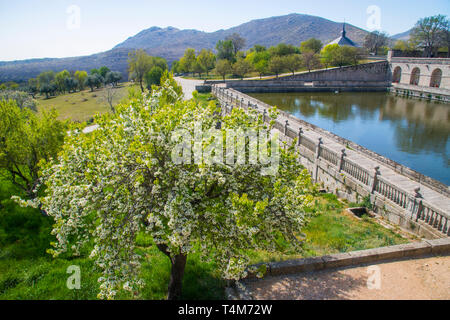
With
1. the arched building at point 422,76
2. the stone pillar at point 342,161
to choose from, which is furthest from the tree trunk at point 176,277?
the arched building at point 422,76

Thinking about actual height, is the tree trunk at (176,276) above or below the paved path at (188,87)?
below

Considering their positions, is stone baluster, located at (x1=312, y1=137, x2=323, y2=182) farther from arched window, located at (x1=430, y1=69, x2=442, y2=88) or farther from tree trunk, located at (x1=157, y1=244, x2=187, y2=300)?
arched window, located at (x1=430, y1=69, x2=442, y2=88)

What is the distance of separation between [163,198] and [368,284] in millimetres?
6154

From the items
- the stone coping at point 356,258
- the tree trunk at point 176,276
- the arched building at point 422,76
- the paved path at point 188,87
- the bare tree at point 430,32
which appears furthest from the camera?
the bare tree at point 430,32

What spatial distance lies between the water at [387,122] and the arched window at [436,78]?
372 inches

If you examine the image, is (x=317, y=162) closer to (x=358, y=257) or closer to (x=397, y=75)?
(x=358, y=257)

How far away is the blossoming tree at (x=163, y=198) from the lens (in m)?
6.54

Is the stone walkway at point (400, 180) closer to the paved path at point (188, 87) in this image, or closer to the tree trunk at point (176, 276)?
the tree trunk at point (176, 276)

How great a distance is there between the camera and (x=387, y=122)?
3991 cm

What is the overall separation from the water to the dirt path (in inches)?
625

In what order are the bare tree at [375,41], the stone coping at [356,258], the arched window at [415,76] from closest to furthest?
the stone coping at [356,258] → the arched window at [415,76] → the bare tree at [375,41]

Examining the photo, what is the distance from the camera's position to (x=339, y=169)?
618 inches

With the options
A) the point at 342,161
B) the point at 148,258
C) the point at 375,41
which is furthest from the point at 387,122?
the point at 375,41

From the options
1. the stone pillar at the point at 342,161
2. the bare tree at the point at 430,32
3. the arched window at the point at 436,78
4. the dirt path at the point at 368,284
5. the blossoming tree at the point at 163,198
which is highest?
the bare tree at the point at 430,32
